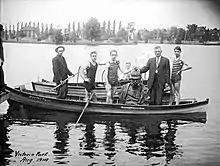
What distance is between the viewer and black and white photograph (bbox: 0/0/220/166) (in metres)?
2.52

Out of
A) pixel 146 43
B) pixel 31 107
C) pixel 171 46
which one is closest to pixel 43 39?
pixel 31 107

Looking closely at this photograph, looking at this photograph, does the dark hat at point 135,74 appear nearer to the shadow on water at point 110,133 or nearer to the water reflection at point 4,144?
the shadow on water at point 110,133

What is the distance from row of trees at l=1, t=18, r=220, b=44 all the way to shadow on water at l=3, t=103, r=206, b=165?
59 centimetres

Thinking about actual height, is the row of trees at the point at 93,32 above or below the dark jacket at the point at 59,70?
above

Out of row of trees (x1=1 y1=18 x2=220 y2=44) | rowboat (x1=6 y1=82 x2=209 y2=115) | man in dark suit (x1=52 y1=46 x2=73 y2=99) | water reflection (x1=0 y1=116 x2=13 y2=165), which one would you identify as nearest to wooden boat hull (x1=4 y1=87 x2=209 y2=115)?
rowboat (x1=6 y1=82 x2=209 y2=115)

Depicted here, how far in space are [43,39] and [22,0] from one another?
35 cm

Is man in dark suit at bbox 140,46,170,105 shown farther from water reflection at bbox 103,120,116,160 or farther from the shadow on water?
water reflection at bbox 103,120,116,160

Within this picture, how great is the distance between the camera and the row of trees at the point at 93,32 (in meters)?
2.52

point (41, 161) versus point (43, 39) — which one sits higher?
point (43, 39)

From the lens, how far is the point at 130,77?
2547 mm

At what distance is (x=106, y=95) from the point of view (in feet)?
8.44

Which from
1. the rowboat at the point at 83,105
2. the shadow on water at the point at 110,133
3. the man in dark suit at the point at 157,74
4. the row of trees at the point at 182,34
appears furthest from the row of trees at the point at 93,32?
the shadow on water at the point at 110,133

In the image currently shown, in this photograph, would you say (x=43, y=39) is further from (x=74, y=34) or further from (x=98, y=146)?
(x=98, y=146)

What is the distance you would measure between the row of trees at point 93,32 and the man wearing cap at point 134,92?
11.4 inches
